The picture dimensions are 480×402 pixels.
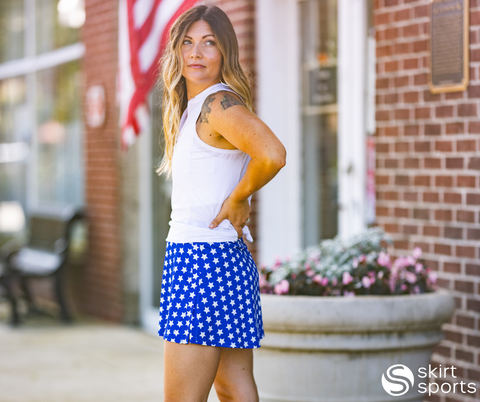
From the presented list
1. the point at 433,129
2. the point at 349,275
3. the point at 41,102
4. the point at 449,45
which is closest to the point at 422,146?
the point at 433,129

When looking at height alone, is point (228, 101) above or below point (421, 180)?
above

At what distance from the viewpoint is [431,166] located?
442 cm

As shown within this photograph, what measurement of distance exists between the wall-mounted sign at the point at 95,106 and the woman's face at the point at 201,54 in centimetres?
514

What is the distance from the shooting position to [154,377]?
566 cm

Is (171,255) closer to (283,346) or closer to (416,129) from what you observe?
(283,346)

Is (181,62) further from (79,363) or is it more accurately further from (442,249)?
(79,363)

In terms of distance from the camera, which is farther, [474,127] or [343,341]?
[474,127]

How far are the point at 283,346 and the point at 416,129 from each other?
167 cm

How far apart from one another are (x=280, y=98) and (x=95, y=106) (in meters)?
2.72

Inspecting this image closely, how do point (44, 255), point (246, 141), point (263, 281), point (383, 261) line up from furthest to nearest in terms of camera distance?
point (44, 255) → point (263, 281) → point (383, 261) → point (246, 141)

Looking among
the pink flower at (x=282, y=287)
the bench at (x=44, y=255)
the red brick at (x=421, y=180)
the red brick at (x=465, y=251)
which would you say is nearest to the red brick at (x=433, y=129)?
the red brick at (x=421, y=180)

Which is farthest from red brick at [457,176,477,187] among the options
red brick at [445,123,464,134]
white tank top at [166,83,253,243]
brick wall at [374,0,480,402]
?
white tank top at [166,83,253,243]

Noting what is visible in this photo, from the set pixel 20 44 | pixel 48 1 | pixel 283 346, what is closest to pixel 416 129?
pixel 283 346

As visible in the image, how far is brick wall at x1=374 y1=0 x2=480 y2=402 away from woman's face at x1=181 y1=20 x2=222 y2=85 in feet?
6.17
